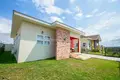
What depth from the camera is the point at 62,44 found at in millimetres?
9656

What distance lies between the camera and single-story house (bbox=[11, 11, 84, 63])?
7.43 meters

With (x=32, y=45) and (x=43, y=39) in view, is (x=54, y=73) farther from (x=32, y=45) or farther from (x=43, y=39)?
(x=43, y=39)

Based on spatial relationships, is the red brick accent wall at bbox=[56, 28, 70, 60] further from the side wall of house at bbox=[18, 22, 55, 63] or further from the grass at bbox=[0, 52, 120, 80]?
the grass at bbox=[0, 52, 120, 80]

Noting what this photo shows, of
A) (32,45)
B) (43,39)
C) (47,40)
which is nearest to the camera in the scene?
(32,45)

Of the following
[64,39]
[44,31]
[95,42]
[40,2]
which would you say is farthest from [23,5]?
[95,42]

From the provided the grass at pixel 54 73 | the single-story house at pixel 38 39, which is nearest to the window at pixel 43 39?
the single-story house at pixel 38 39

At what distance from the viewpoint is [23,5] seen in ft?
26.9

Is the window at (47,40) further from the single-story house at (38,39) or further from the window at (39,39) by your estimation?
the window at (39,39)

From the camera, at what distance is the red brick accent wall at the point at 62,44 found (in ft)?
29.8

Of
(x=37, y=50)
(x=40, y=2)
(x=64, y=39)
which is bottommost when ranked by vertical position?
(x=37, y=50)

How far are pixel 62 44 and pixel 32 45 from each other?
3.64 meters

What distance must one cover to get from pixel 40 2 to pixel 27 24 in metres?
2.90

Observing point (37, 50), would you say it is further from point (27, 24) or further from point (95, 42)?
point (95, 42)

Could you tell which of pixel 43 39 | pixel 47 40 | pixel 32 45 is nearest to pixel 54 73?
pixel 32 45
